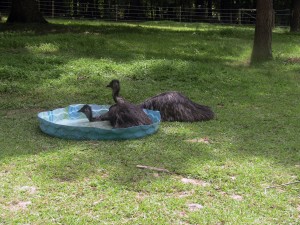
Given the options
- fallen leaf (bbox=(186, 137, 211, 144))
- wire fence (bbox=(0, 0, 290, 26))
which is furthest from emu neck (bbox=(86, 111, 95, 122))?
wire fence (bbox=(0, 0, 290, 26))

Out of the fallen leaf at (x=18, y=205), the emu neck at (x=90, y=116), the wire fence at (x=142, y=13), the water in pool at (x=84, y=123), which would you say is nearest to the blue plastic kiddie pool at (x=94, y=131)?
the water in pool at (x=84, y=123)

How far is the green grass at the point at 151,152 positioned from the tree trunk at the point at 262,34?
1276mm

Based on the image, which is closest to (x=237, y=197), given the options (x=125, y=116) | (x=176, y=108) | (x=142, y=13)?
(x=125, y=116)

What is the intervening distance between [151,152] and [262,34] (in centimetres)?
779

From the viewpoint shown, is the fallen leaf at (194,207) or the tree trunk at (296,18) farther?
the tree trunk at (296,18)

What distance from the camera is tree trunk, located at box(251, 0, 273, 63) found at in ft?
40.3

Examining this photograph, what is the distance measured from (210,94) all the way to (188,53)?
4.39 m

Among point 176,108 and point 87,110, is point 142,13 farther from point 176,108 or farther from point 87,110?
point 87,110

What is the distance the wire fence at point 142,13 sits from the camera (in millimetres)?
28169

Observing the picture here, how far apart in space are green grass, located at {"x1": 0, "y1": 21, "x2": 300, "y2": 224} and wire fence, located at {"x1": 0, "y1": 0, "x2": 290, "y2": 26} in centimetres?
1786

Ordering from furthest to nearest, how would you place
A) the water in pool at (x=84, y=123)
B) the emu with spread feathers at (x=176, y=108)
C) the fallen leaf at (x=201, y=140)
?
the emu with spread feathers at (x=176, y=108), the water in pool at (x=84, y=123), the fallen leaf at (x=201, y=140)

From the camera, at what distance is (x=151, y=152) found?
17.6 ft

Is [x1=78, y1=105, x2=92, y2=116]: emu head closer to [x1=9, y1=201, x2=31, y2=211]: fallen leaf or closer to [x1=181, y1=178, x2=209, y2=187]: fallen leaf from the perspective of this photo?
[x1=181, y1=178, x2=209, y2=187]: fallen leaf

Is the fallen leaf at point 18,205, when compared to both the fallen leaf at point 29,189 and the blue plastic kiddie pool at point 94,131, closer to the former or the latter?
the fallen leaf at point 29,189
